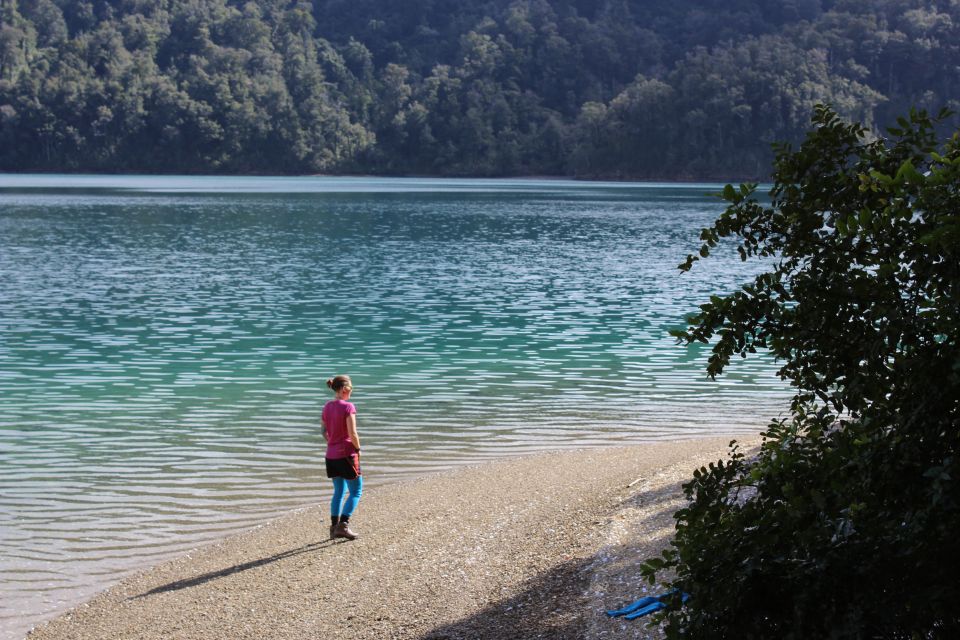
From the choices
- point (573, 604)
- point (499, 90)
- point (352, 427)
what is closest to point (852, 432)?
point (573, 604)

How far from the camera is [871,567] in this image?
12.4 feet

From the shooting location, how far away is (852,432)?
4188 mm

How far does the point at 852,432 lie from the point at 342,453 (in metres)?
6.43

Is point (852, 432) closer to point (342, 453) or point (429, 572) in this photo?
point (429, 572)

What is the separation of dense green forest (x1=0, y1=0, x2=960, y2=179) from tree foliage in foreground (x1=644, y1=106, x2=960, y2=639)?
133 m

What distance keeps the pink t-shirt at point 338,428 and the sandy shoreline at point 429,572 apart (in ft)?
2.59

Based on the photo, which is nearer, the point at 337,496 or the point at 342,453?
the point at 342,453

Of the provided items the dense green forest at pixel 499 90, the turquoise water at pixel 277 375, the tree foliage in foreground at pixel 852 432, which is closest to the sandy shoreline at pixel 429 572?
the turquoise water at pixel 277 375

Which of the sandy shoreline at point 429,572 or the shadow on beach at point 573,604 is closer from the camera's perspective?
the shadow on beach at point 573,604

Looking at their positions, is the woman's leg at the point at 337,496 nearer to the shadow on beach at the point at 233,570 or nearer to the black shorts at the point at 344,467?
the black shorts at the point at 344,467

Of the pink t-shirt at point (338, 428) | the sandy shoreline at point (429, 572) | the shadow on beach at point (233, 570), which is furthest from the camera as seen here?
the pink t-shirt at point (338, 428)

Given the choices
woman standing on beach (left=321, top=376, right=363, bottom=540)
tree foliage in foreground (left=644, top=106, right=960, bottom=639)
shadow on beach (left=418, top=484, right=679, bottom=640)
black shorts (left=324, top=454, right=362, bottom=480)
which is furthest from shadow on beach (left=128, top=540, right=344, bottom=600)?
tree foliage in foreground (left=644, top=106, right=960, bottom=639)

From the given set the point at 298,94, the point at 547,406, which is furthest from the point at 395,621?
the point at 298,94

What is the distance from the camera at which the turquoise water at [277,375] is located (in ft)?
38.0
